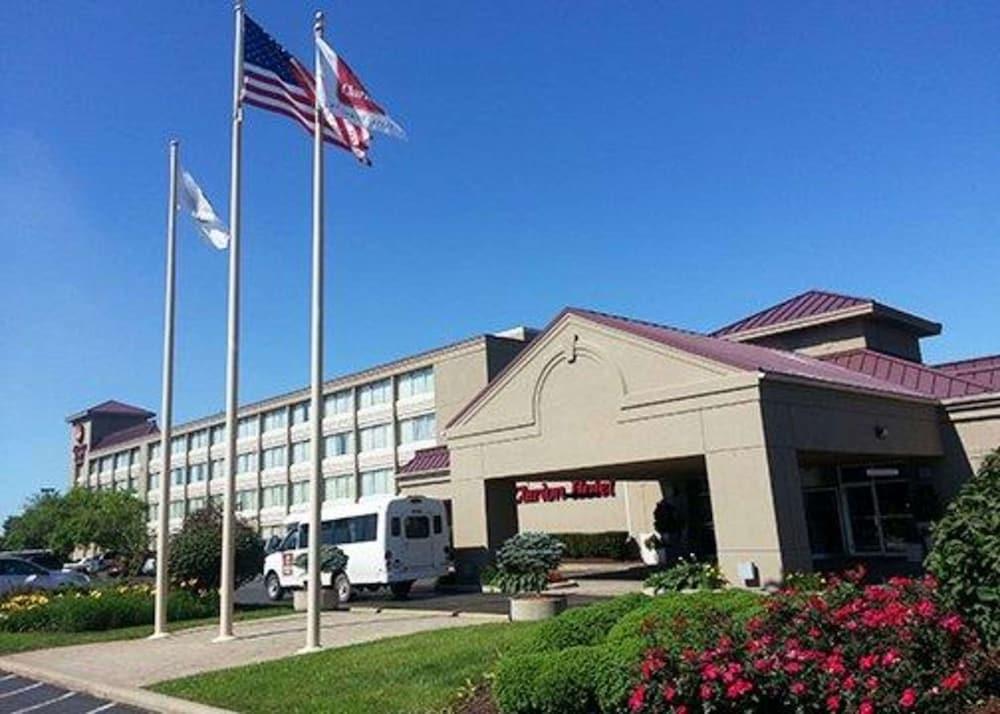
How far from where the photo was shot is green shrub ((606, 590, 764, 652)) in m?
7.32

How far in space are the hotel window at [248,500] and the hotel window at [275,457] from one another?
2.93 metres

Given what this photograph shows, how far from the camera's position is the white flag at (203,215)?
17.4 metres

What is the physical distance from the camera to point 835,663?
6.26 meters

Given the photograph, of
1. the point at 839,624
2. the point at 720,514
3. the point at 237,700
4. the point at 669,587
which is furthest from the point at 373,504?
the point at 839,624

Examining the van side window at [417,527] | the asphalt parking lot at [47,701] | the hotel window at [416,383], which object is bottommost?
the asphalt parking lot at [47,701]

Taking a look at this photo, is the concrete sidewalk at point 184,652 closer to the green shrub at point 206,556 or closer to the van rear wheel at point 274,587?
the green shrub at point 206,556

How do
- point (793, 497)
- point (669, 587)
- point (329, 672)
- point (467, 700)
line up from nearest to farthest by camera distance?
point (467, 700), point (329, 672), point (669, 587), point (793, 497)

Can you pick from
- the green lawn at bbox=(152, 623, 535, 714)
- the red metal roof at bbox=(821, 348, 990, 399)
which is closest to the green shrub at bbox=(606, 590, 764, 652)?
the green lawn at bbox=(152, 623, 535, 714)

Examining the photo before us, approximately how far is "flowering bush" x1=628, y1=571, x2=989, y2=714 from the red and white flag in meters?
10.8

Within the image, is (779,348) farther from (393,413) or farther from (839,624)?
(393,413)

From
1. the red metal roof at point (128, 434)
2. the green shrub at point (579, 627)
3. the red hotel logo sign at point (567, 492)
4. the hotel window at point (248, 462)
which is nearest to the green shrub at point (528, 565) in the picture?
the green shrub at point (579, 627)

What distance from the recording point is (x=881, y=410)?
21.5 meters

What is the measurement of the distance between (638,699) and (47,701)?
894cm

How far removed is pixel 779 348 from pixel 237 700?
2520 centimetres
